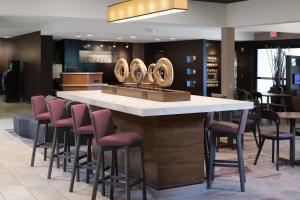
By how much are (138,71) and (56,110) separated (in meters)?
1.22

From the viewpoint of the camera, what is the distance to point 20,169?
6.21 metres

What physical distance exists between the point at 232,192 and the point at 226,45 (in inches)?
218

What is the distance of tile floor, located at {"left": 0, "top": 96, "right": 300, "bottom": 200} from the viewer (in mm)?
4949

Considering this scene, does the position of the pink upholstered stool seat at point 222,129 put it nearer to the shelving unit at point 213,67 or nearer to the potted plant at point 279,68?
the potted plant at point 279,68

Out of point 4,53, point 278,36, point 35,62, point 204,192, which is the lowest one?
point 204,192

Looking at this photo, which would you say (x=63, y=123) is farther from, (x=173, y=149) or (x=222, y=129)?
(x=222, y=129)

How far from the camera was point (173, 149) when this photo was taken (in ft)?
15.7

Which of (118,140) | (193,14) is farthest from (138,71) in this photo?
(193,14)

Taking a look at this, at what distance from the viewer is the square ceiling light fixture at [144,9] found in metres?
5.13

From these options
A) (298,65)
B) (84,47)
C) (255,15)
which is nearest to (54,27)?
(84,47)

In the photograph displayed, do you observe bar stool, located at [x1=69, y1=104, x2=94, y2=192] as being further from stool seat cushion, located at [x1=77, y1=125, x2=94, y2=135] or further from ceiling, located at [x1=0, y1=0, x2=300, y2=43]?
ceiling, located at [x1=0, y1=0, x2=300, y2=43]

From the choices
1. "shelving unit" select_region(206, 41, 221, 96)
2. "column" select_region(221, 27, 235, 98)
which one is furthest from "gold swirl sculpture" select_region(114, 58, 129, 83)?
"shelving unit" select_region(206, 41, 221, 96)

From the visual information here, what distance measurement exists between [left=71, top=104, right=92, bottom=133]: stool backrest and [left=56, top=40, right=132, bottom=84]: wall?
1185 centimetres

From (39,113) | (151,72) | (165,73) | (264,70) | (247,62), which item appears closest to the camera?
(165,73)
